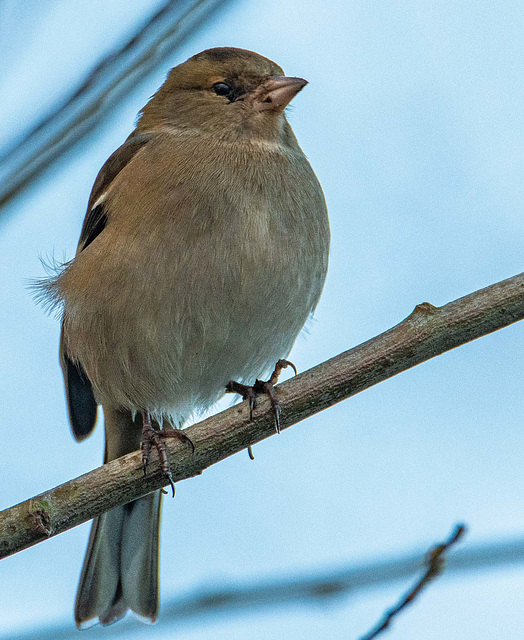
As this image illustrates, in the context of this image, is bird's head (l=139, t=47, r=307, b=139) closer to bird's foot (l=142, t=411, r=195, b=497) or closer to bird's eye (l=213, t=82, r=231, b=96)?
bird's eye (l=213, t=82, r=231, b=96)

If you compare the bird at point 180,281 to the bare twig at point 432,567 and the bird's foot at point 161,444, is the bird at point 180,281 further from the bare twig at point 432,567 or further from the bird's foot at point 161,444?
the bare twig at point 432,567

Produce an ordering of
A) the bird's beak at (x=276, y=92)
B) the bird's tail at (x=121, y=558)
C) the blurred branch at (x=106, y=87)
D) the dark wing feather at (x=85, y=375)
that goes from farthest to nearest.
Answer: the dark wing feather at (x=85, y=375), the bird's beak at (x=276, y=92), the bird's tail at (x=121, y=558), the blurred branch at (x=106, y=87)

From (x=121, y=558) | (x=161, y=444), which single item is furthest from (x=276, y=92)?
(x=121, y=558)

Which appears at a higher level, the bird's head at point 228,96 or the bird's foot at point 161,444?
the bird's head at point 228,96

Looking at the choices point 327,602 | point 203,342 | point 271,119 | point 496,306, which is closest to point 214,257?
point 203,342

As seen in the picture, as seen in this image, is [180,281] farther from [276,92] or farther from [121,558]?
[121,558]

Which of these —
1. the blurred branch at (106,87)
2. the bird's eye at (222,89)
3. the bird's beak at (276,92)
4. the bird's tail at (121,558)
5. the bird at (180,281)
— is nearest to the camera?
the blurred branch at (106,87)

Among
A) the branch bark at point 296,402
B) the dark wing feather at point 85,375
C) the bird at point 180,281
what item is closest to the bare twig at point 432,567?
the branch bark at point 296,402
